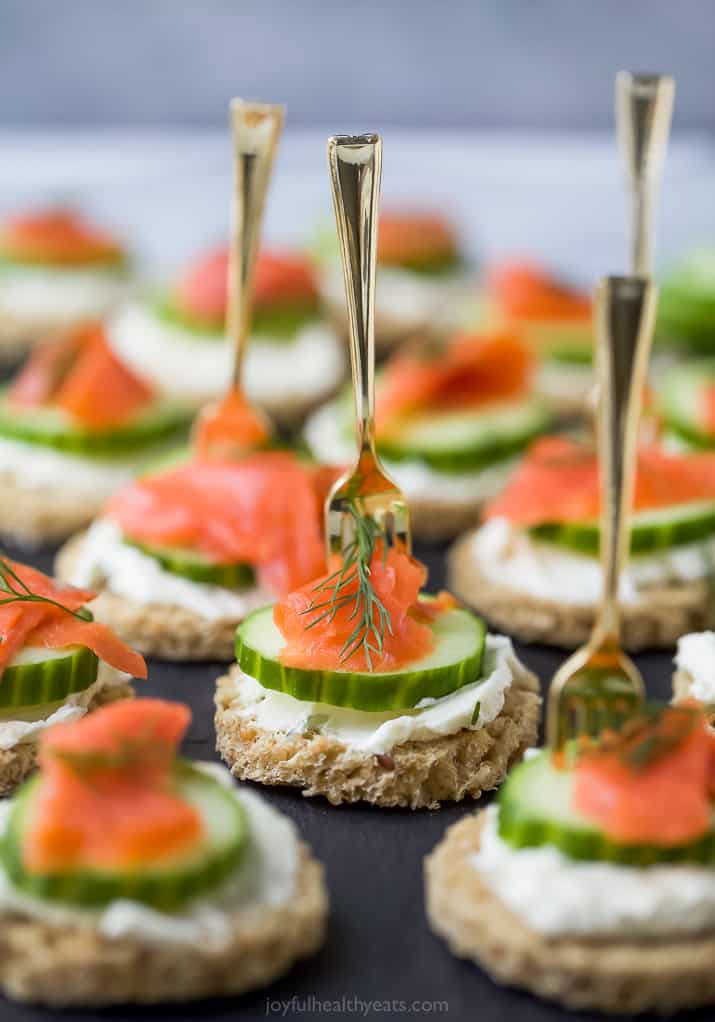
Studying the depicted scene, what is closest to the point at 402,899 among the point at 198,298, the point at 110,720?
the point at 110,720

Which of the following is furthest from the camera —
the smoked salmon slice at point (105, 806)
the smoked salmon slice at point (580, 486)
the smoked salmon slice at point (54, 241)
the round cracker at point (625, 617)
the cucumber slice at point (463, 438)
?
the smoked salmon slice at point (54, 241)

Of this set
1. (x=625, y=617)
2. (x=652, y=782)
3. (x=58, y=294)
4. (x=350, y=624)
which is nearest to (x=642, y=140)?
(x=625, y=617)

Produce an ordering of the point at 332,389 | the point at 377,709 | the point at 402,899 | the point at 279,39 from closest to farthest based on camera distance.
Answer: the point at 402,899 < the point at 377,709 < the point at 332,389 < the point at 279,39

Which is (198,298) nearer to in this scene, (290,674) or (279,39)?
(279,39)

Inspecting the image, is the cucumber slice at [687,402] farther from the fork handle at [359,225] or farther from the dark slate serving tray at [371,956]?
the dark slate serving tray at [371,956]

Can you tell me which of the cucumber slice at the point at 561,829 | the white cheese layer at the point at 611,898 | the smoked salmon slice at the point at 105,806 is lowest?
the white cheese layer at the point at 611,898

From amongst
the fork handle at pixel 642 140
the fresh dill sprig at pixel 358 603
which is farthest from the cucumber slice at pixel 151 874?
the fork handle at pixel 642 140
